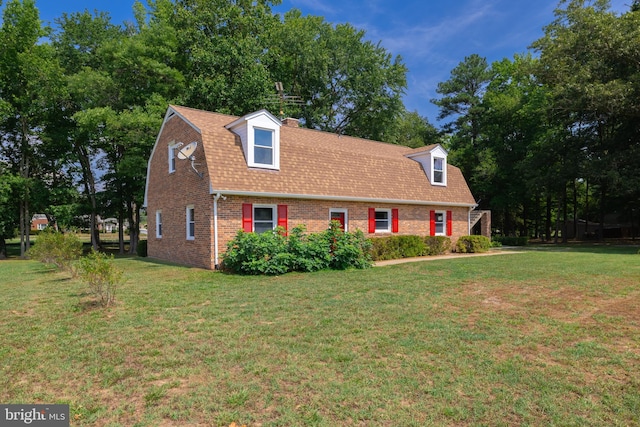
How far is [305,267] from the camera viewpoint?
11.3 meters

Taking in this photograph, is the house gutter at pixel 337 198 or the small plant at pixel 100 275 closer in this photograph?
the small plant at pixel 100 275

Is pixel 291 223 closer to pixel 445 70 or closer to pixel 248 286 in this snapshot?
pixel 248 286

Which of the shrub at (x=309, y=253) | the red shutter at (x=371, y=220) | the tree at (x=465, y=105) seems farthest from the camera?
the tree at (x=465, y=105)

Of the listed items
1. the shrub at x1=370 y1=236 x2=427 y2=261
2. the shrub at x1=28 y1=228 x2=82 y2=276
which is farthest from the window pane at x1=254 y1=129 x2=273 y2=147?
the shrub at x1=28 y1=228 x2=82 y2=276

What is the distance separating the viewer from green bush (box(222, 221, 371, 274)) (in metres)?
10.8

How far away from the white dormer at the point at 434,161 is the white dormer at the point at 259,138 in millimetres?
8962

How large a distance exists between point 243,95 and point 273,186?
13.0 metres

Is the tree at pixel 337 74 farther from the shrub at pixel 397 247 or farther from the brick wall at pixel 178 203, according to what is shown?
the shrub at pixel 397 247

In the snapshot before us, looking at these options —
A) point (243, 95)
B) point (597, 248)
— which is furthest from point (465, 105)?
point (243, 95)

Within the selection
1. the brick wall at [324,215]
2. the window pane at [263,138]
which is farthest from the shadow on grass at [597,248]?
the window pane at [263,138]

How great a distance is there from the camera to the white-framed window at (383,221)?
55.4 feet

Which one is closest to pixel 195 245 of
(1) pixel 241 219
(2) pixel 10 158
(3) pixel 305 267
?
(1) pixel 241 219

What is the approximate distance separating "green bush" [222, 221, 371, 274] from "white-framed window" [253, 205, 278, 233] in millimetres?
1185

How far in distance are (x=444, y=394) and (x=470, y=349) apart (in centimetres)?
131
